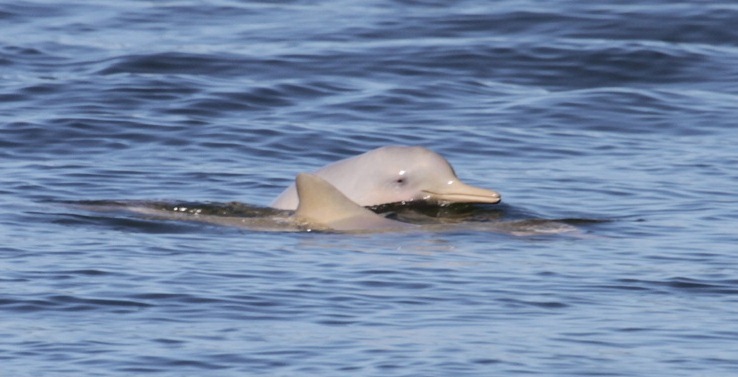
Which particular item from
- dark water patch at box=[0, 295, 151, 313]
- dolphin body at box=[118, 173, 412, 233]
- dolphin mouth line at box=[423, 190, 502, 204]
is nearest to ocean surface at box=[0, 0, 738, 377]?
dark water patch at box=[0, 295, 151, 313]

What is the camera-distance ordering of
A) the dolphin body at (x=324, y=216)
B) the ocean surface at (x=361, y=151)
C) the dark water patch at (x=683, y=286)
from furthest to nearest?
the dolphin body at (x=324, y=216)
the dark water patch at (x=683, y=286)
the ocean surface at (x=361, y=151)

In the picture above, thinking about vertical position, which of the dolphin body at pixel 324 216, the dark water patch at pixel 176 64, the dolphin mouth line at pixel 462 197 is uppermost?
the dolphin body at pixel 324 216

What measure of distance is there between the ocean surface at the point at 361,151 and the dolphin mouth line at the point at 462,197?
132mm

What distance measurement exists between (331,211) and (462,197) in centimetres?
180

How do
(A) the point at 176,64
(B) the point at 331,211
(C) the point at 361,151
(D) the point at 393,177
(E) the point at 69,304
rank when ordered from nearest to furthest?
1. (E) the point at 69,304
2. (B) the point at 331,211
3. (D) the point at 393,177
4. (C) the point at 361,151
5. (A) the point at 176,64

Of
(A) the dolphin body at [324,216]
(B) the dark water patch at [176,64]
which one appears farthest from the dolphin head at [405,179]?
(B) the dark water patch at [176,64]

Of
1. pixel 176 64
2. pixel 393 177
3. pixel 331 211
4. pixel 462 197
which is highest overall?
pixel 331 211

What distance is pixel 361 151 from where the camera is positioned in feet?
69.2

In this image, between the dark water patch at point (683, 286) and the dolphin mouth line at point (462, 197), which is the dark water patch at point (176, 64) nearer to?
the dolphin mouth line at point (462, 197)

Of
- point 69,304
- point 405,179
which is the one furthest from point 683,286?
point 69,304

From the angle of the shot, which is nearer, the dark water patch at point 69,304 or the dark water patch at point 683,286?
the dark water patch at point 69,304

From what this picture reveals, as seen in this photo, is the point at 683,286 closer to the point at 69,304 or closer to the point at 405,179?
the point at 405,179

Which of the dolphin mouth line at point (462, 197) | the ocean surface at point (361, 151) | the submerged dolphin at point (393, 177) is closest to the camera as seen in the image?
the ocean surface at point (361, 151)

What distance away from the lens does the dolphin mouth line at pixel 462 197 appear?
16391mm
